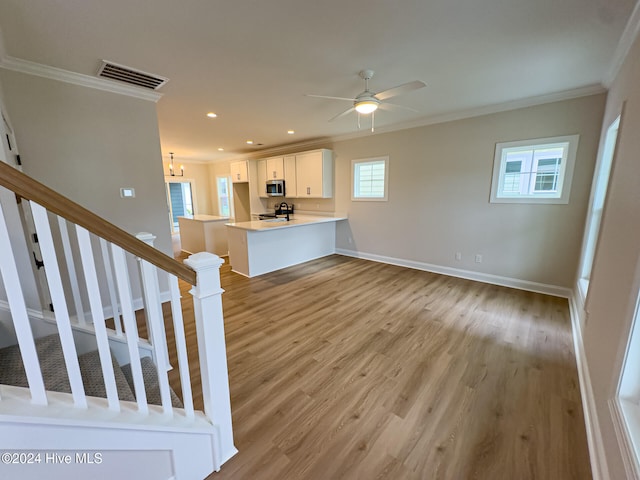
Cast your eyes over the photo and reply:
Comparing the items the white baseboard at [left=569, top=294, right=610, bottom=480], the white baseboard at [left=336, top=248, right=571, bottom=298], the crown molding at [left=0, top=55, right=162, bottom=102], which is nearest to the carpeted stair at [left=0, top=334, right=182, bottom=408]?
the white baseboard at [left=569, top=294, right=610, bottom=480]

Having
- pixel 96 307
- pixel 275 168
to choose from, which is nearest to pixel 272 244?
pixel 275 168

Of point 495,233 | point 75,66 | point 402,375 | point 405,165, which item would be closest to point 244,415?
point 402,375

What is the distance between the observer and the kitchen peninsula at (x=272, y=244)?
4.38 meters

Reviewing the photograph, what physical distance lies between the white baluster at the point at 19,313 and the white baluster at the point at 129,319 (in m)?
0.24

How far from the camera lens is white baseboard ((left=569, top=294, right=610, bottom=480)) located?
1.31m

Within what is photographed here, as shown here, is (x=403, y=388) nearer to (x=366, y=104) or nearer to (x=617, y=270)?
(x=617, y=270)

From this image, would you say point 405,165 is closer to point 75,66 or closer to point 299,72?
point 299,72

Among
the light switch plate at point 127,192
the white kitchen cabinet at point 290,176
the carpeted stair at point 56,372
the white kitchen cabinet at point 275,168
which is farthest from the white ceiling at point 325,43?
the white kitchen cabinet at point 275,168

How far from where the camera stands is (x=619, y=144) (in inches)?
79.5

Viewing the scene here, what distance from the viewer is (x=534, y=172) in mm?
3576

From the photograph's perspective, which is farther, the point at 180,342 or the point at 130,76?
the point at 130,76

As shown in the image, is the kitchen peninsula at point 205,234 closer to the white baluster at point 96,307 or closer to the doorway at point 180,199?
the doorway at point 180,199

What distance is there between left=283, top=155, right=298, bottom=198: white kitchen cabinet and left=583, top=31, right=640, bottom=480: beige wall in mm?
4955

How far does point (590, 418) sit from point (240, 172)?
24.4ft
